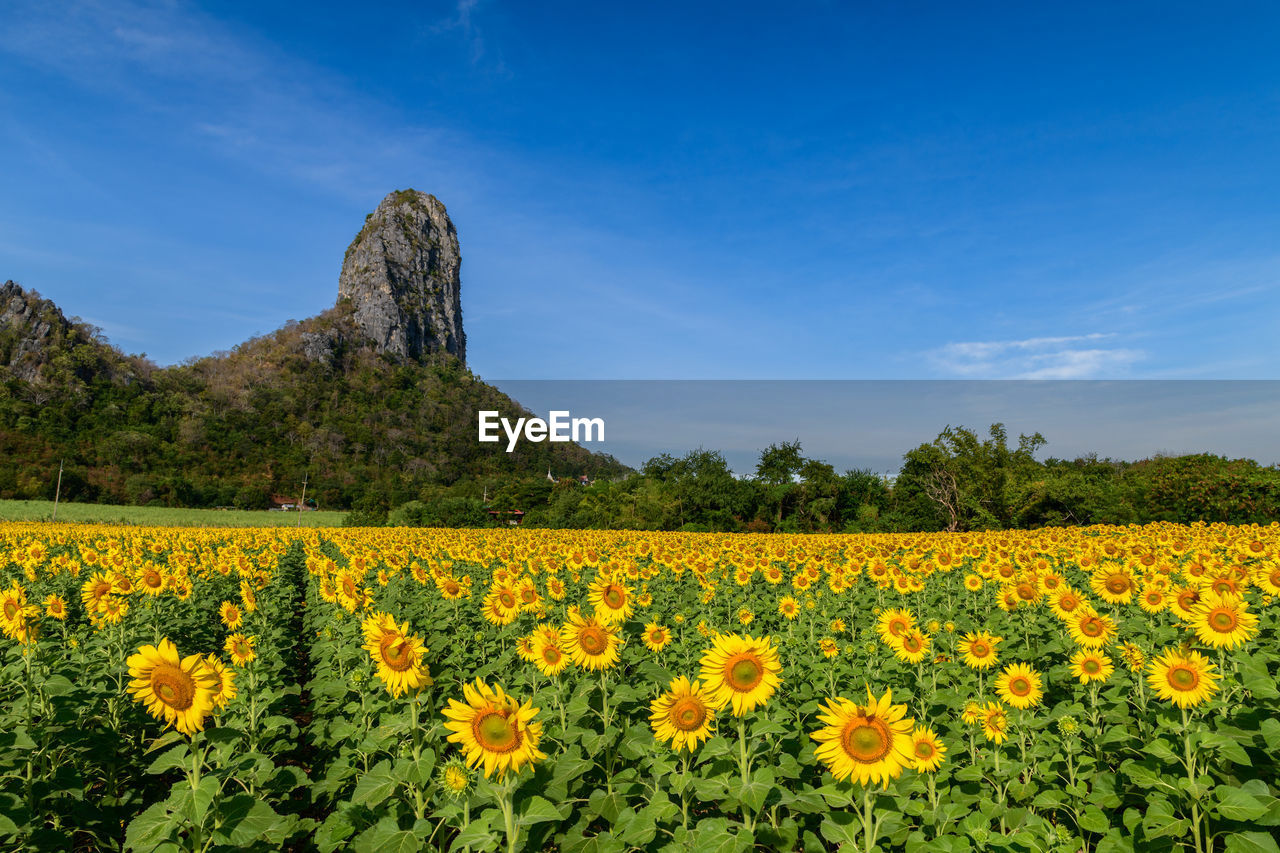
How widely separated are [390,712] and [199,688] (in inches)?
77.0

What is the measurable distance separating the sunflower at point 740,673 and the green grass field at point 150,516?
4947 cm

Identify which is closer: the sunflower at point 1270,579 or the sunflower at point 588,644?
the sunflower at point 588,644

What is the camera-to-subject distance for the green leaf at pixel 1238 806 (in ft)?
10.0

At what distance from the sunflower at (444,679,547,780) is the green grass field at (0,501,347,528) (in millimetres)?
49385

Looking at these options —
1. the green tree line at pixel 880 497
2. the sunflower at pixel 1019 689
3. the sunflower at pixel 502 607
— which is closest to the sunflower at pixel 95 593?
the sunflower at pixel 502 607

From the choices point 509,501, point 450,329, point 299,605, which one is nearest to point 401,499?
point 509,501

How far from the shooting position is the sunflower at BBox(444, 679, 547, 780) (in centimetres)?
261

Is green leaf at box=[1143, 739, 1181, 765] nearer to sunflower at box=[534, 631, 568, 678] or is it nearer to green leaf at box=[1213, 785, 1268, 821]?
green leaf at box=[1213, 785, 1268, 821]

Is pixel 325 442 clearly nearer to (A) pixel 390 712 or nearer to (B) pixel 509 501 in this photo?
(B) pixel 509 501

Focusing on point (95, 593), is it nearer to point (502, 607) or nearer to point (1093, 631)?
point (502, 607)

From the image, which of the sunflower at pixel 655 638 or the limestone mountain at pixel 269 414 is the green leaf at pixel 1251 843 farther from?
the limestone mountain at pixel 269 414

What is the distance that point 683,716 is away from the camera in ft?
10.2

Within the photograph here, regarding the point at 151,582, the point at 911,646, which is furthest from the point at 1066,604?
the point at 151,582

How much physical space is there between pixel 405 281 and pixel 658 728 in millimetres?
186509
